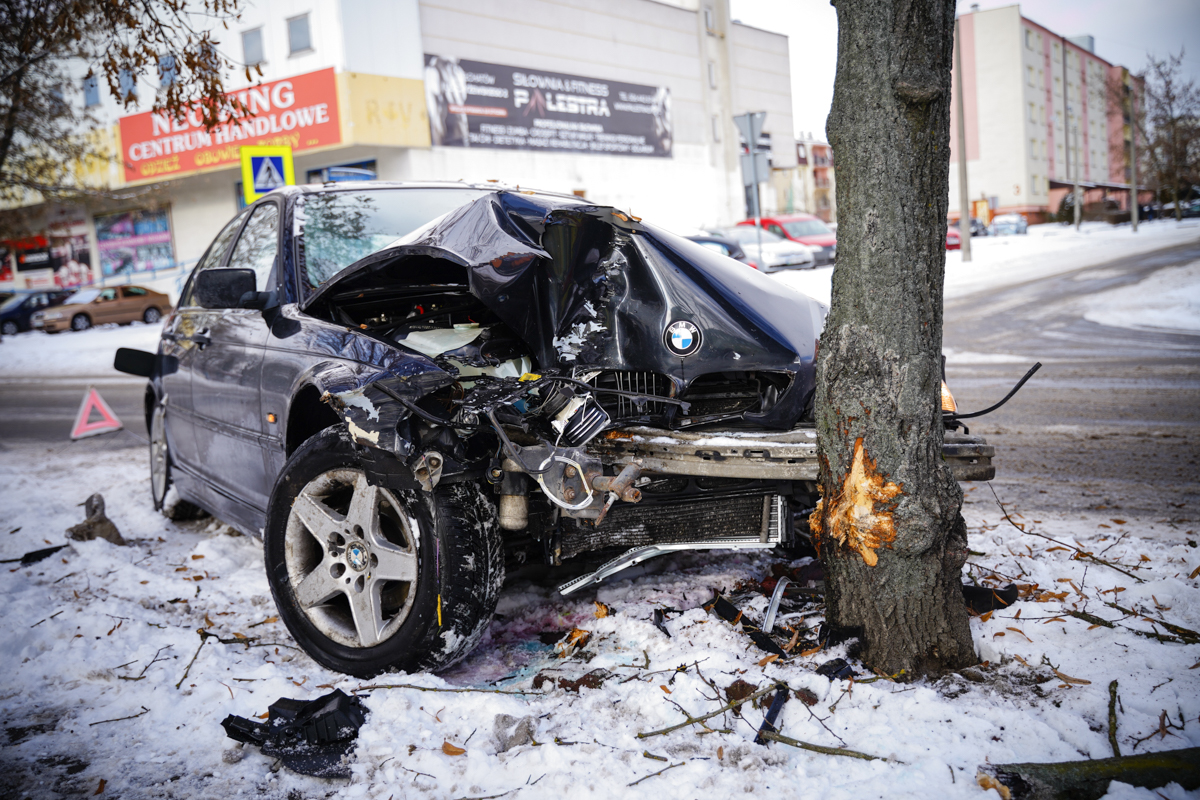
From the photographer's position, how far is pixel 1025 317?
539 inches

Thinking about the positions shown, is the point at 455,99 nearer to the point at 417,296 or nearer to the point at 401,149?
the point at 401,149

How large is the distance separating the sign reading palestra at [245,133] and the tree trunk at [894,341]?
2332 cm

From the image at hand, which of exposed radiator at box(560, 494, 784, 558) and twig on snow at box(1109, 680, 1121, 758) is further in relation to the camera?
exposed radiator at box(560, 494, 784, 558)

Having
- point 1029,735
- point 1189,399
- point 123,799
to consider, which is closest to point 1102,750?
point 1029,735

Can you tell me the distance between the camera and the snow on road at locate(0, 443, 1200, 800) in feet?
7.35

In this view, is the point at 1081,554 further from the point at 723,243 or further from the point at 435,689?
the point at 723,243

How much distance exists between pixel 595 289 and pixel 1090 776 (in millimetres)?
2087

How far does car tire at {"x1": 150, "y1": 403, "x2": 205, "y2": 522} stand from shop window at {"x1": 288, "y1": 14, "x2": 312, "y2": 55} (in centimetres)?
2305

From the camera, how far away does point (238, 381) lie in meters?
3.91

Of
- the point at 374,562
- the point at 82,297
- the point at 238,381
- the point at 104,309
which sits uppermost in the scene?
the point at 82,297

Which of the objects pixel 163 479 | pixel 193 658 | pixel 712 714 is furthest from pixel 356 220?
pixel 712 714

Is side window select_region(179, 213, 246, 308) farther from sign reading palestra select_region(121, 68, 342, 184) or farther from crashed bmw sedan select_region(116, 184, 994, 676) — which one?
sign reading palestra select_region(121, 68, 342, 184)

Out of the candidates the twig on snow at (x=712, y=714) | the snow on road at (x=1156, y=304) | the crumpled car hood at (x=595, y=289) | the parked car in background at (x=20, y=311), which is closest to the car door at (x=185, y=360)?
the crumpled car hood at (x=595, y=289)

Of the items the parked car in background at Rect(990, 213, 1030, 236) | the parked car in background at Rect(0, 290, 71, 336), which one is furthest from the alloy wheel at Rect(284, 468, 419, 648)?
the parked car in background at Rect(990, 213, 1030, 236)
